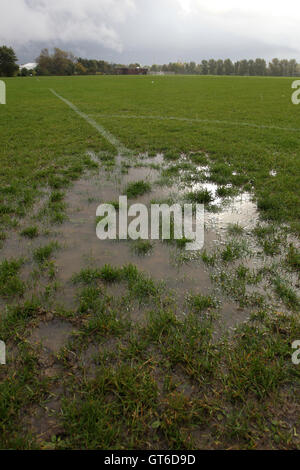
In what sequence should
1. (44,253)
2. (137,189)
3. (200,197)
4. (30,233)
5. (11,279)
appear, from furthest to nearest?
(137,189), (200,197), (30,233), (44,253), (11,279)

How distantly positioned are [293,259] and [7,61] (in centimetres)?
9847

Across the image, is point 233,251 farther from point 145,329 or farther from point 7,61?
point 7,61

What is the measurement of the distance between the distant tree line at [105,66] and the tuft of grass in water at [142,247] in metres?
96.5

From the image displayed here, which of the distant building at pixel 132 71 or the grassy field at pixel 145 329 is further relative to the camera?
the distant building at pixel 132 71

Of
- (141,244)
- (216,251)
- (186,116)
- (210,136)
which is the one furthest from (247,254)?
(186,116)

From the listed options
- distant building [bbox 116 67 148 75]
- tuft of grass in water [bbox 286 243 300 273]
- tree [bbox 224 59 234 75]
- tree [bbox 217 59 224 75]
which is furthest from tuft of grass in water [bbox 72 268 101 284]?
tree [bbox 217 59 224 75]

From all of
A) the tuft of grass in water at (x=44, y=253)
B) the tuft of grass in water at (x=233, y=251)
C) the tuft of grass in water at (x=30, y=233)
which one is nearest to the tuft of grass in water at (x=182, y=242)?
the tuft of grass in water at (x=233, y=251)

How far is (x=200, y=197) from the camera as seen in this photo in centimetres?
561

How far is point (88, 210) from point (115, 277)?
2122 mm

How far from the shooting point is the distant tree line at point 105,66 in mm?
79562

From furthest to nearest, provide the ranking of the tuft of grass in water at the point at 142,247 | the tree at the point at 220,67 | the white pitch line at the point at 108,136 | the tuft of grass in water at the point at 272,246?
the tree at the point at 220,67 → the white pitch line at the point at 108,136 → the tuft of grass in water at the point at 142,247 → the tuft of grass in water at the point at 272,246

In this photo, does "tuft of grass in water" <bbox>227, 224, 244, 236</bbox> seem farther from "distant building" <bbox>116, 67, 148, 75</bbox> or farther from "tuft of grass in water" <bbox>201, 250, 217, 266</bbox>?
"distant building" <bbox>116, 67, 148, 75</bbox>

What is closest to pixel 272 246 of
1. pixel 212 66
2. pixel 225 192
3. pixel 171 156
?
pixel 225 192

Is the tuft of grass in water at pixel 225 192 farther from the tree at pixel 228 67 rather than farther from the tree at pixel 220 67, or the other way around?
the tree at pixel 220 67
